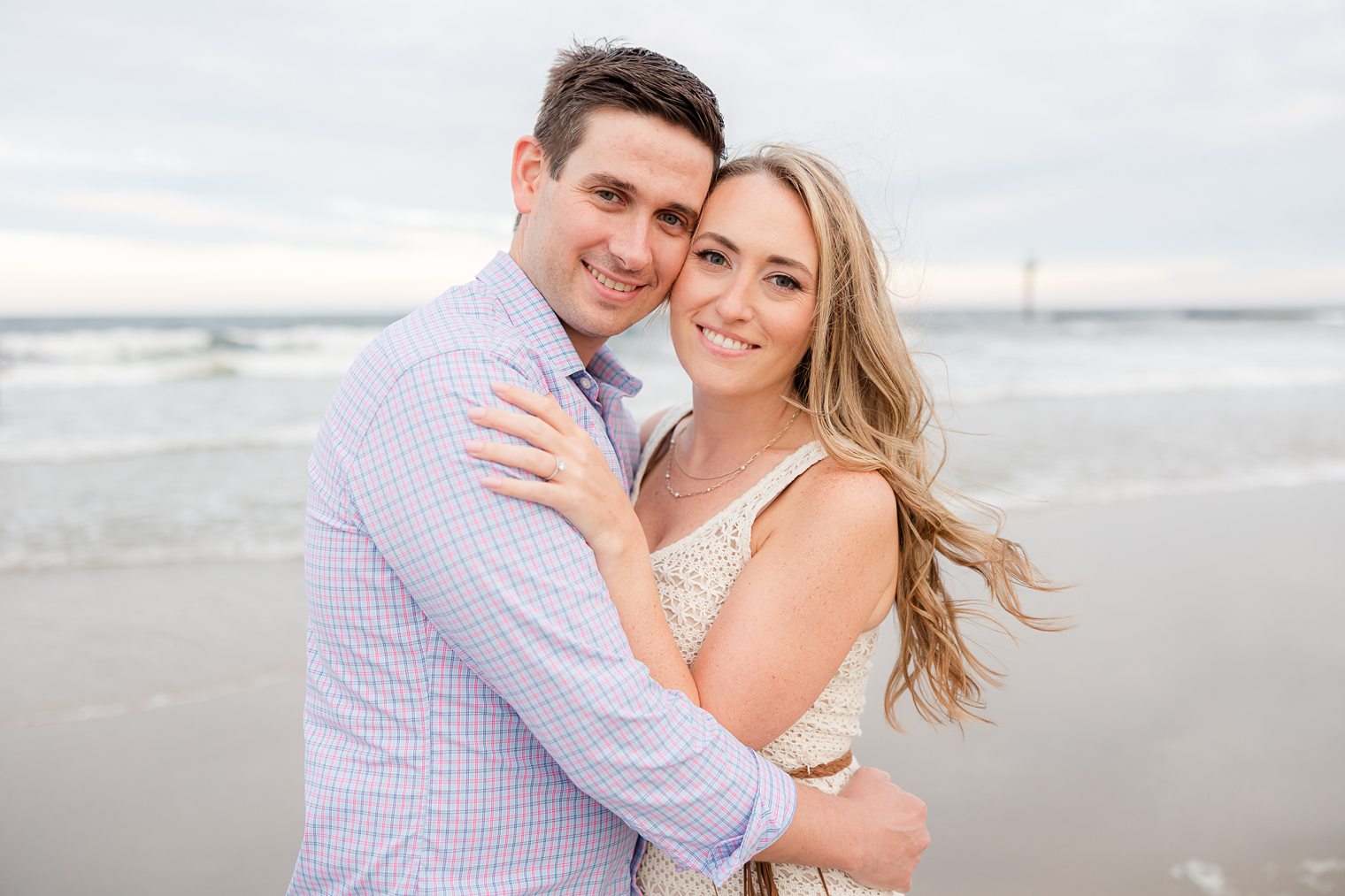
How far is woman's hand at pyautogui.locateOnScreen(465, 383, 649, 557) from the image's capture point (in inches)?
61.4

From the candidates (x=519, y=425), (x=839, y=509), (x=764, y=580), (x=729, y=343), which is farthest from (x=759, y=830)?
(x=729, y=343)

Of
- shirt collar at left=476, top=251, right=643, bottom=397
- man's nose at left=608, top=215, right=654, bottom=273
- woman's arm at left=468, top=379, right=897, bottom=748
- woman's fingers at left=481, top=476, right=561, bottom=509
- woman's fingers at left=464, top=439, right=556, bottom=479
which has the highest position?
man's nose at left=608, top=215, right=654, bottom=273

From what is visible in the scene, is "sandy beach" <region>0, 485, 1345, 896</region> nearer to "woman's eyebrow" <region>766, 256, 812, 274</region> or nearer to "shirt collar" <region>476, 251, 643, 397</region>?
"woman's eyebrow" <region>766, 256, 812, 274</region>

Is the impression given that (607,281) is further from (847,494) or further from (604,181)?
(847,494)

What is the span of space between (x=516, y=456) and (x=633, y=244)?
834 millimetres

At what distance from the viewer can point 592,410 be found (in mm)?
2010

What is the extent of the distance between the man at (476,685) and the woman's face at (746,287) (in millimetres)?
501

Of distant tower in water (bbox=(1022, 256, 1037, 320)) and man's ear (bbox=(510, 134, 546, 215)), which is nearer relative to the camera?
man's ear (bbox=(510, 134, 546, 215))

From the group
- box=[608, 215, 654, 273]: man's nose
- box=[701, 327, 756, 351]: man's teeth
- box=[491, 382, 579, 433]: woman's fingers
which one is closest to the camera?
box=[491, 382, 579, 433]: woman's fingers

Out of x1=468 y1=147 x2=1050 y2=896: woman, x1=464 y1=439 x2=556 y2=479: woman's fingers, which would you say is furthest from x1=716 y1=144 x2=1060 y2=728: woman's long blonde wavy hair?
x1=464 y1=439 x2=556 y2=479: woman's fingers

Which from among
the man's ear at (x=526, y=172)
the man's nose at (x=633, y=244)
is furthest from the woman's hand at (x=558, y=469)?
the man's ear at (x=526, y=172)

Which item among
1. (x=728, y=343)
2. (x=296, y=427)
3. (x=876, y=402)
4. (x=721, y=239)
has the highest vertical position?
(x=721, y=239)

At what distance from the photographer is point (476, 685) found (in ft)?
5.54

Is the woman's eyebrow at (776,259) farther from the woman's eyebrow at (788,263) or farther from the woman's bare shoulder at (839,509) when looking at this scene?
the woman's bare shoulder at (839,509)
